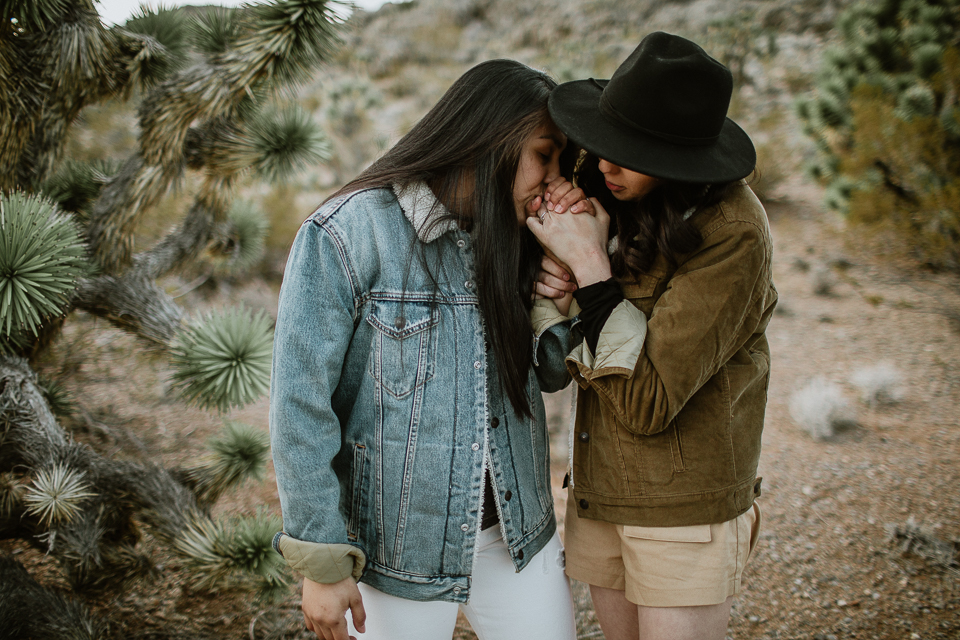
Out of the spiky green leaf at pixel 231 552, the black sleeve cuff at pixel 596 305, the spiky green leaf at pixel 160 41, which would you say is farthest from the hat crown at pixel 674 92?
the spiky green leaf at pixel 160 41

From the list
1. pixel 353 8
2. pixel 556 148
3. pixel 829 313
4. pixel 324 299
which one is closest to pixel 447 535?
pixel 324 299

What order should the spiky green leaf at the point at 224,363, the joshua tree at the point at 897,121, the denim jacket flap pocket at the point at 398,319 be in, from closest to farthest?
1. the denim jacket flap pocket at the point at 398,319
2. the spiky green leaf at the point at 224,363
3. the joshua tree at the point at 897,121

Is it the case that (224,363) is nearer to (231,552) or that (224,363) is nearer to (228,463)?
(228,463)

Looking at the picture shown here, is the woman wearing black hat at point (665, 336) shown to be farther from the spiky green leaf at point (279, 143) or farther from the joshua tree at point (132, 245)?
the spiky green leaf at point (279, 143)

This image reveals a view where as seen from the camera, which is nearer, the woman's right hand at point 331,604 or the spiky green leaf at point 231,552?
the woman's right hand at point 331,604

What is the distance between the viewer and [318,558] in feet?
3.83

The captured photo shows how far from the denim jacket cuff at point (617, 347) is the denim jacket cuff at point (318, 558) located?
67 cm

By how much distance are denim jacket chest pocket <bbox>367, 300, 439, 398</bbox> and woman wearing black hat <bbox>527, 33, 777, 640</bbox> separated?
0.36 meters

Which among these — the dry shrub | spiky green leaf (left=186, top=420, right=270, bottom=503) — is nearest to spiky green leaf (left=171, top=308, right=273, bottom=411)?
spiky green leaf (left=186, top=420, right=270, bottom=503)

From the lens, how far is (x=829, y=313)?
5.98 m

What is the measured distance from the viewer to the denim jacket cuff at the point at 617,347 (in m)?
1.13

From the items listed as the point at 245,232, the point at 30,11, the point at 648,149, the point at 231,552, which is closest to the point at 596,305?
the point at 648,149

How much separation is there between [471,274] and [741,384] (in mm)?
700

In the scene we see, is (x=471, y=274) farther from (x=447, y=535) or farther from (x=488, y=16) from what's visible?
(x=488, y=16)
